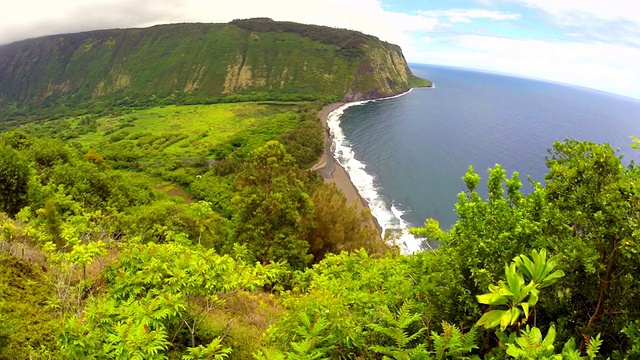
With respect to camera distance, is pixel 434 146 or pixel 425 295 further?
pixel 434 146

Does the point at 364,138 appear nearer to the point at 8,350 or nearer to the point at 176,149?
the point at 176,149

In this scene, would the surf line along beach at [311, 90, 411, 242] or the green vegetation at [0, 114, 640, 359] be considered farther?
the surf line along beach at [311, 90, 411, 242]

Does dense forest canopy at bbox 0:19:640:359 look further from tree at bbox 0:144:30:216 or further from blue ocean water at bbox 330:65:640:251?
blue ocean water at bbox 330:65:640:251

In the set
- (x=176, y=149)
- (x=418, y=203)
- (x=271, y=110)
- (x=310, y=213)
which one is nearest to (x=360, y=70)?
(x=271, y=110)

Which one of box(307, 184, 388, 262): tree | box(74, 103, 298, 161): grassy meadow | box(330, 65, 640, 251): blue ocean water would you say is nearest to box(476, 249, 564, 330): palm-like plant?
box(307, 184, 388, 262): tree

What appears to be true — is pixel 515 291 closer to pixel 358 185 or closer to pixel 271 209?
pixel 271 209

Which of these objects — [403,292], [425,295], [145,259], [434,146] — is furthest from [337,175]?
[425,295]
